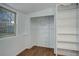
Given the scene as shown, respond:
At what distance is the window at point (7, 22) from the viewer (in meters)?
2.07

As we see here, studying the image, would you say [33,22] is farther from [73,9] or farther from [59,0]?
[59,0]

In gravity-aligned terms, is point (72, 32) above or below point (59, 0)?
below

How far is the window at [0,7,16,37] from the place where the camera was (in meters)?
2.07

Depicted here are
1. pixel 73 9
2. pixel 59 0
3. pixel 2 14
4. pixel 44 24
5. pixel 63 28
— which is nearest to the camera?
pixel 59 0

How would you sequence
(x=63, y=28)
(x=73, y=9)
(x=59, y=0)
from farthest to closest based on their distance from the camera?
(x=63, y=28)
(x=73, y=9)
(x=59, y=0)

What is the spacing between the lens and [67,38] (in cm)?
234

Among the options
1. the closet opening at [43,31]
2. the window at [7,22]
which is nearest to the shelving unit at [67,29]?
the closet opening at [43,31]

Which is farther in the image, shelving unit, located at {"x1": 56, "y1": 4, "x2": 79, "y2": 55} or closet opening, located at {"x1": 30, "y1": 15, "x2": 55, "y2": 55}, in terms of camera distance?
closet opening, located at {"x1": 30, "y1": 15, "x2": 55, "y2": 55}

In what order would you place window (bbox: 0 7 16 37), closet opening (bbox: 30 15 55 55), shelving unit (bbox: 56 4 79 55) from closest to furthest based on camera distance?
window (bbox: 0 7 16 37) < shelving unit (bbox: 56 4 79 55) < closet opening (bbox: 30 15 55 55)

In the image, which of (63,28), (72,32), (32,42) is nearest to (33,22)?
(32,42)

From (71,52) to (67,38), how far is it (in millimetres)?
393

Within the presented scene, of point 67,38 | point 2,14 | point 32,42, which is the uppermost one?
point 2,14

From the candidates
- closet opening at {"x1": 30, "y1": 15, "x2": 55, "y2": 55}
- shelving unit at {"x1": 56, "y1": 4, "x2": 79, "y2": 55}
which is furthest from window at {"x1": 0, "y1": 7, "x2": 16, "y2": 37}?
closet opening at {"x1": 30, "y1": 15, "x2": 55, "y2": 55}

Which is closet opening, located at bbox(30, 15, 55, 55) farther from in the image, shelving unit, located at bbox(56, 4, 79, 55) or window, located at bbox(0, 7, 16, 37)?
window, located at bbox(0, 7, 16, 37)
